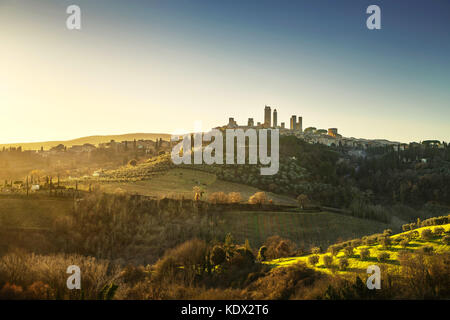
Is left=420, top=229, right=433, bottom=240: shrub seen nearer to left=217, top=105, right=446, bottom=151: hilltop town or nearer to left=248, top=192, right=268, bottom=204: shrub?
left=248, top=192, right=268, bottom=204: shrub

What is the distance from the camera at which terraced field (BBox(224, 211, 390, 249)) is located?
30084 mm

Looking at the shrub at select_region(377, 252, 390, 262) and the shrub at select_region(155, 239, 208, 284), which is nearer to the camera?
the shrub at select_region(377, 252, 390, 262)

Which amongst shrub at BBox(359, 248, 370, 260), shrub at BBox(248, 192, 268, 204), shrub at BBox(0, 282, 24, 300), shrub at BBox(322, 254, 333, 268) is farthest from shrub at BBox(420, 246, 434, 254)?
shrub at BBox(248, 192, 268, 204)

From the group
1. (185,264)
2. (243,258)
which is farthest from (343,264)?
(185,264)

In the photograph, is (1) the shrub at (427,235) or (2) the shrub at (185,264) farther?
(2) the shrub at (185,264)

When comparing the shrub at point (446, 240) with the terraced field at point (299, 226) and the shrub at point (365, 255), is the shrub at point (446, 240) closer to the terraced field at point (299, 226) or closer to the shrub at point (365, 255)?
the shrub at point (365, 255)

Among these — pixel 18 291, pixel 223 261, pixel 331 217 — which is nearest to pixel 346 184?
pixel 331 217

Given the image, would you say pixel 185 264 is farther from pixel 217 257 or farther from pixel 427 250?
pixel 427 250

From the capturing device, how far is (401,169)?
7681 cm

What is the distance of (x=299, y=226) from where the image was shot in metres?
33.2

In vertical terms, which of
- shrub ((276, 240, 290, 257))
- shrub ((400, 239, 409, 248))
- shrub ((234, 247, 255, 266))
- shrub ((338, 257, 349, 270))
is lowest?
shrub ((276, 240, 290, 257))

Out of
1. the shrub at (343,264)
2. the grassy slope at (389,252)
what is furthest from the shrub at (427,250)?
the shrub at (343,264)

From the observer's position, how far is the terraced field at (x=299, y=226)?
30.1 metres
